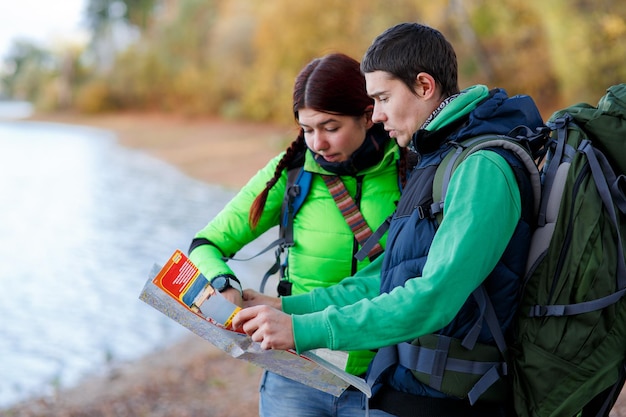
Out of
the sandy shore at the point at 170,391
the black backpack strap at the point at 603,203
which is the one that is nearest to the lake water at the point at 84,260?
the sandy shore at the point at 170,391

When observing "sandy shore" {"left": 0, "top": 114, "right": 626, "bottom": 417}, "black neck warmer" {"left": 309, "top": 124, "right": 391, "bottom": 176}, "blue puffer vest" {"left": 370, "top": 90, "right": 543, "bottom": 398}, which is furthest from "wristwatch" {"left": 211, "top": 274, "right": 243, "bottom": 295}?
"sandy shore" {"left": 0, "top": 114, "right": 626, "bottom": 417}

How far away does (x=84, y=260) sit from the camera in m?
11.0

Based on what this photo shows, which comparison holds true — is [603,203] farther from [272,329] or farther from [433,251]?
[272,329]

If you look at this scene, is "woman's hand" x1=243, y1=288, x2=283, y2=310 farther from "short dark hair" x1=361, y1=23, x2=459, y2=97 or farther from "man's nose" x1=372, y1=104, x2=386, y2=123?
"short dark hair" x1=361, y1=23, x2=459, y2=97

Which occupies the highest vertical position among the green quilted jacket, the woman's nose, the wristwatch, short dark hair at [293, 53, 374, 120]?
short dark hair at [293, 53, 374, 120]

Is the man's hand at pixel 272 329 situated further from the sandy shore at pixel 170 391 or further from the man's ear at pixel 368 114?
the sandy shore at pixel 170 391

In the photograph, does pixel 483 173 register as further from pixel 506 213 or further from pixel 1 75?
pixel 1 75

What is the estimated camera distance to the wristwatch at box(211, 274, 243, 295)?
2.26 metres

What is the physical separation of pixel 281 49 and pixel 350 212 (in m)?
26.9

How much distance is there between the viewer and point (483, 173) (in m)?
1.59

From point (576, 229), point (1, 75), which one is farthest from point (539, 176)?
point (1, 75)

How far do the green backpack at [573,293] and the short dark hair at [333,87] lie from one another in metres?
0.79

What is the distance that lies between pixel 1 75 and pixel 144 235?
313 ft

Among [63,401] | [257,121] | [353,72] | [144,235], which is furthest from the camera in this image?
[257,121]
